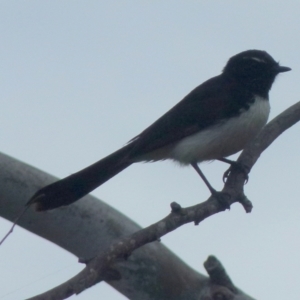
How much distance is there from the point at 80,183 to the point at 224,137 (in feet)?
4.38

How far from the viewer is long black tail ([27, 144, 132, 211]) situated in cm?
590

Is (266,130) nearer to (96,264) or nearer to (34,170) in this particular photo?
(34,170)

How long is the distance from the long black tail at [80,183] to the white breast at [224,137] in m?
0.52

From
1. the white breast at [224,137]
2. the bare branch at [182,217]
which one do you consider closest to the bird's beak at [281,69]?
the white breast at [224,137]

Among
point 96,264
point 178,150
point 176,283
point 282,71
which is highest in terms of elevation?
point 282,71

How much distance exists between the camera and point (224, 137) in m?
6.68

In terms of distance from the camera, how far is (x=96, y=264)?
13.8 ft

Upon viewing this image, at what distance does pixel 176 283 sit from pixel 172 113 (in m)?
1.56

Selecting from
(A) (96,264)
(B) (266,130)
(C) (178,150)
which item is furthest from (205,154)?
(A) (96,264)

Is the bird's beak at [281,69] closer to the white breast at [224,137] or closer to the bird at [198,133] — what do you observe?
the bird at [198,133]

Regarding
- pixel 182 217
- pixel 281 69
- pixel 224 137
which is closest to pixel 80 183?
pixel 224 137

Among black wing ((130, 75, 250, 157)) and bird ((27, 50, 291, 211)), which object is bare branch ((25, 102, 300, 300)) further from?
black wing ((130, 75, 250, 157))

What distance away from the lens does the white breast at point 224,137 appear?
21.9 ft

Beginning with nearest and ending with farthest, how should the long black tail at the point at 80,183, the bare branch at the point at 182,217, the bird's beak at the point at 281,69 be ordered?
the bare branch at the point at 182,217 < the long black tail at the point at 80,183 < the bird's beak at the point at 281,69
